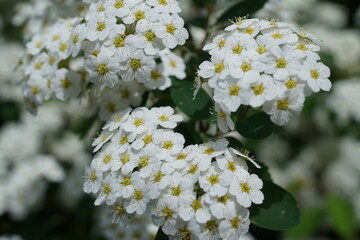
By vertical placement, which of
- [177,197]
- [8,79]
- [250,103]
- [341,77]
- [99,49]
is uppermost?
[99,49]

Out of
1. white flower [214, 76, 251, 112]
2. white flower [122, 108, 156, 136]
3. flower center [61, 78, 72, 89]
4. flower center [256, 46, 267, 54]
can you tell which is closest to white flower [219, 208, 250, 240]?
white flower [214, 76, 251, 112]

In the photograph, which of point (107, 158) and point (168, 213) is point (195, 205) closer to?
point (168, 213)

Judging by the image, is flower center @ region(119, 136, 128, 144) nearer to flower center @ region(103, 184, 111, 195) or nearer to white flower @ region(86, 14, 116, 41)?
flower center @ region(103, 184, 111, 195)

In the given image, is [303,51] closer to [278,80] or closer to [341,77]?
[278,80]

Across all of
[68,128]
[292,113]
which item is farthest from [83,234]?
[292,113]

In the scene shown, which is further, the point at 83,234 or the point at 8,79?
the point at 8,79

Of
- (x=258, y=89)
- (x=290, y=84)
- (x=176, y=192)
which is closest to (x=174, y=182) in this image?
(x=176, y=192)
